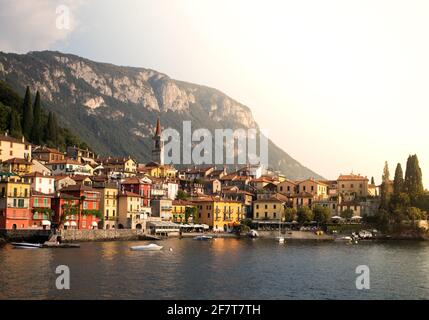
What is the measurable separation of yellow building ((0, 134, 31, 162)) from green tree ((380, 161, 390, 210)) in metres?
64.4

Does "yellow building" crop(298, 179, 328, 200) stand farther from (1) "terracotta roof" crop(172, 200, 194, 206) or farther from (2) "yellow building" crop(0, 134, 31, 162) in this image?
(2) "yellow building" crop(0, 134, 31, 162)

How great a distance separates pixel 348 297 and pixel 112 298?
14.6 metres

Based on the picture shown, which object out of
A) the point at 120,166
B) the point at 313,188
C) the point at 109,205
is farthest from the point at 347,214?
the point at 109,205

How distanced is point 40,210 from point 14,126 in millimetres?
41501

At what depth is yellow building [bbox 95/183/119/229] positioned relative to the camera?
306ft

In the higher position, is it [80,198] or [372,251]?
→ [80,198]

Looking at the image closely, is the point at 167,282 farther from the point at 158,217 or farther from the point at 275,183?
the point at 275,183

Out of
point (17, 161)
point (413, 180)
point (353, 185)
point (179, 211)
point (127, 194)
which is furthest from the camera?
point (353, 185)

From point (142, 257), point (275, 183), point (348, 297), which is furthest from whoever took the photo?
point (275, 183)

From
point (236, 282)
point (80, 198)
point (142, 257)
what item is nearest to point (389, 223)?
point (80, 198)

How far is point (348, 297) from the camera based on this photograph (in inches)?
1495

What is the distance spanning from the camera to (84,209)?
287ft

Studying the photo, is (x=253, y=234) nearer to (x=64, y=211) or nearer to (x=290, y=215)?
(x=290, y=215)
